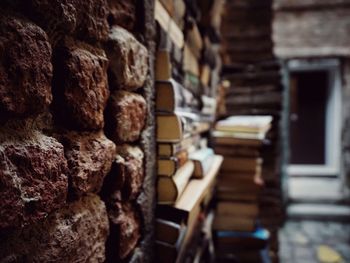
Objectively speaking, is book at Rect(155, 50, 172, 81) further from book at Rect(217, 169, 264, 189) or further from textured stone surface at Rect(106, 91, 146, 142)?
book at Rect(217, 169, 264, 189)

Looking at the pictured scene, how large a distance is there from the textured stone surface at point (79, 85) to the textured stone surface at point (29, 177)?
73 millimetres

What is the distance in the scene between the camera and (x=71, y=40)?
0.59m

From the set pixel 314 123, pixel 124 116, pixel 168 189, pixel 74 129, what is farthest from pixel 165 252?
pixel 314 123

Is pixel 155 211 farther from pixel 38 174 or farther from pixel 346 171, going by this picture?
pixel 346 171

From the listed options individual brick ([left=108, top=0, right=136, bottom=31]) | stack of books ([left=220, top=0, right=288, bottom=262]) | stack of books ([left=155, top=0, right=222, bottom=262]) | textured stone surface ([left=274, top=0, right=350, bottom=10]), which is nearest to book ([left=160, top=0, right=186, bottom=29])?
stack of books ([left=155, top=0, right=222, bottom=262])

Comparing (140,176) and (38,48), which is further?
(140,176)

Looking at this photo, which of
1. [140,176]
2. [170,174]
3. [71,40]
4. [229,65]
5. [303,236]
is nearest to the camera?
[71,40]

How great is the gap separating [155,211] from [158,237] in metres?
0.09

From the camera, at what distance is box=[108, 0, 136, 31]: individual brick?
2.49ft

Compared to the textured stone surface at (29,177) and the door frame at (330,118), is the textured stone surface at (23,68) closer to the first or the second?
the textured stone surface at (29,177)

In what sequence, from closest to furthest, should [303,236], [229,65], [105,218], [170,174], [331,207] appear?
[105,218], [170,174], [229,65], [303,236], [331,207]

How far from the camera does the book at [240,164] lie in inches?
97.0

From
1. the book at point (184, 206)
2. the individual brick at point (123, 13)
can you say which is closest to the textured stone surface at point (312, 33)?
the book at point (184, 206)

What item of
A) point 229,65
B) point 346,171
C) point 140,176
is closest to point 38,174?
point 140,176
